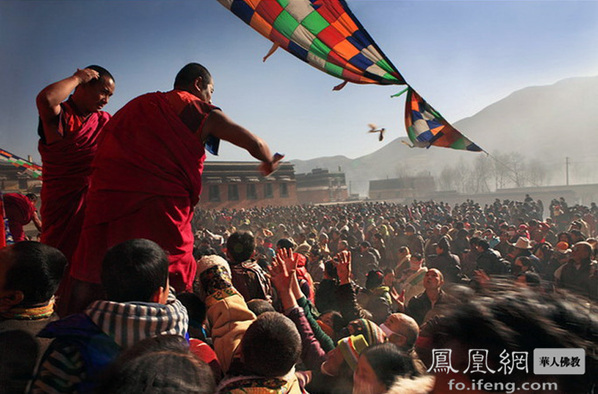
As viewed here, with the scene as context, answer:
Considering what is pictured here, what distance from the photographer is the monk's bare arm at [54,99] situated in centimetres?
178

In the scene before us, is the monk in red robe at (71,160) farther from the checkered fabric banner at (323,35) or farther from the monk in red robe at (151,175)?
the checkered fabric banner at (323,35)

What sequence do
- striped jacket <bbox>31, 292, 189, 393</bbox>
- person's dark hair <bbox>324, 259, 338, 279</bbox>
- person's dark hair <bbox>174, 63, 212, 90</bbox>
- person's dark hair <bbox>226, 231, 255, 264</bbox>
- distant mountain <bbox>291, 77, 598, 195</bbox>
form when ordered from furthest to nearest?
1. distant mountain <bbox>291, 77, 598, 195</bbox>
2. person's dark hair <bbox>324, 259, 338, 279</bbox>
3. person's dark hair <bbox>226, 231, 255, 264</bbox>
4. person's dark hair <bbox>174, 63, 212, 90</bbox>
5. striped jacket <bbox>31, 292, 189, 393</bbox>

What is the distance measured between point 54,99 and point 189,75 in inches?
23.9

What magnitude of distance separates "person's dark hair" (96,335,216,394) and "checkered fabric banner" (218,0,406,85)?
8.64ft

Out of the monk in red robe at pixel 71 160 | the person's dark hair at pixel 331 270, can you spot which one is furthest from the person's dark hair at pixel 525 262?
the monk in red robe at pixel 71 160

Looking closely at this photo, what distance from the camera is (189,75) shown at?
2000 millimetres

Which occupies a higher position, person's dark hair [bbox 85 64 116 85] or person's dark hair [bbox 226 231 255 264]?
person's dark hair [bbox 85 64 116 85]

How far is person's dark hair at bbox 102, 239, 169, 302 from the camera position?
1.25 metres

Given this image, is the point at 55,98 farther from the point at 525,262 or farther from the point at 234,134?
the point at 525,262

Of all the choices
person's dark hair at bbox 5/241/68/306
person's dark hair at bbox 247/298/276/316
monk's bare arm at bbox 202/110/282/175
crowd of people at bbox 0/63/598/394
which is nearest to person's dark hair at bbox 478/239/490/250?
crowd of people at bbox 0/63/598/394

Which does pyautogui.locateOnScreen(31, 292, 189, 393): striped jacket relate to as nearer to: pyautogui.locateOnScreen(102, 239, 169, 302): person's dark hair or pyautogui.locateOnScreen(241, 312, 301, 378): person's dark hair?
pyautogui.locateOnScreen(102, 239, 169, 302): person's dark hair

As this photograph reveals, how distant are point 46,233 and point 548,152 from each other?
432 ft

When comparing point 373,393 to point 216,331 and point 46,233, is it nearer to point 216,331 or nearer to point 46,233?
point 216,331

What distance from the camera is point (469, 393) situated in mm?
927
